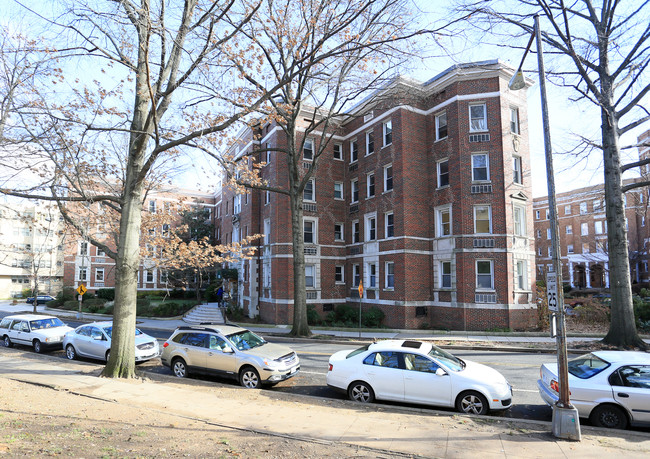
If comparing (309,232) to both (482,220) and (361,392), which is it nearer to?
(482,220)

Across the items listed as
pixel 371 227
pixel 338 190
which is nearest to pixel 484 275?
pixel 371 227

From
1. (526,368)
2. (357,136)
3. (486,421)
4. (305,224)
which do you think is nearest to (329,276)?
(305,224)

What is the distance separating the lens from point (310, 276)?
27453 mm

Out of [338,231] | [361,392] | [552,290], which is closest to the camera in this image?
[552,290]

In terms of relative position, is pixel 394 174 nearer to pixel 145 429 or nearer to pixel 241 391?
pixel 241 391

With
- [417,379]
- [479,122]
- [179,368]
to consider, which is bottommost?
[179,368]

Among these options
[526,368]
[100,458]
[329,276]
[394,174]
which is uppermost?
[394,174]

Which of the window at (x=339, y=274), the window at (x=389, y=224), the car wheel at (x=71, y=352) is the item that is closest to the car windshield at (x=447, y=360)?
the car wheel at (x=71, y=352)

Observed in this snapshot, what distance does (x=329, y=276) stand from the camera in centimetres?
2795

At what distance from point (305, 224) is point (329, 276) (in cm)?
405

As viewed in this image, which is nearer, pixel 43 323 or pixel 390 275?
pixel 43 323

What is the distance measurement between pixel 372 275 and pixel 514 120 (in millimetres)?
12734

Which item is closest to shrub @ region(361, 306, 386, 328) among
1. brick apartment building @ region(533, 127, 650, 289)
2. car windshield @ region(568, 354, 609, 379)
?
car windshield @ region(568, 354, 609, 379)

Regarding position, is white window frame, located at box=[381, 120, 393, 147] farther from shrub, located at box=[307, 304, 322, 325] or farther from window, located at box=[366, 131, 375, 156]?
shrub, located at box=[307, 304, 322, 325]
